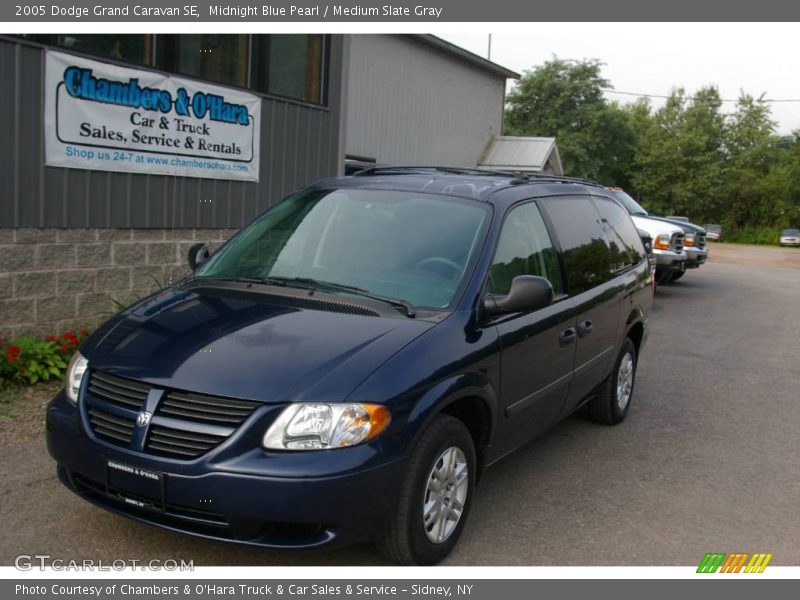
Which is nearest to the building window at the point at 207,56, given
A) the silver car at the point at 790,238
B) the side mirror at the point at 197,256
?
the side mirror at the point at 197,256

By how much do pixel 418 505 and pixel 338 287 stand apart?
1272 mm

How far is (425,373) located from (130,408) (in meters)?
1.29

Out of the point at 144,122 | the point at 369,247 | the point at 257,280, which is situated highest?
the point at 144,122

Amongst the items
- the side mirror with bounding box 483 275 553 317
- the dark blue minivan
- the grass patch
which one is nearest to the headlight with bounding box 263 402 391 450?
the dark blue minivan

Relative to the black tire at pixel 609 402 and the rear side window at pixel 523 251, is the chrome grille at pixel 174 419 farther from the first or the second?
the black tire at pixel 609 402

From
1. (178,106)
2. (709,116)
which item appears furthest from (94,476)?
(709,116)

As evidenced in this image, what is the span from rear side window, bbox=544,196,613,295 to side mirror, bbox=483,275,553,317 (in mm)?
1103

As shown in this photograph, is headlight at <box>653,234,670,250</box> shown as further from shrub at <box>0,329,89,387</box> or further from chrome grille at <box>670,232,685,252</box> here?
shrub at <box>0,329,89,387</box>

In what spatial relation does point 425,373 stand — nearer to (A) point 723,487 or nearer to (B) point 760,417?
(A) point 723,487

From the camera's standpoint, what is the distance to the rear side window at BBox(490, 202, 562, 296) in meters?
4.41

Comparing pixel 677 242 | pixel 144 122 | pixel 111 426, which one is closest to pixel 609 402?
pixel 111 426

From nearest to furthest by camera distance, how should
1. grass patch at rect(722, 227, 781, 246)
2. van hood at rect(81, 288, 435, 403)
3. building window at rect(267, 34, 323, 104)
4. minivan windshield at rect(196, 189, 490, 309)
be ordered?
van hood at rect(81, 288, 435, 403) < minivan windshield at rect(196, 189, 490, 309) < building window at rect(267, 34, 323, 104) < grass patch at rect(722, 227, 781, 246)

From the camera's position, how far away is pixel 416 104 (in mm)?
16672

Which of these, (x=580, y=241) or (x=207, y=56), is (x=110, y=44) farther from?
(x=580, y=241)
